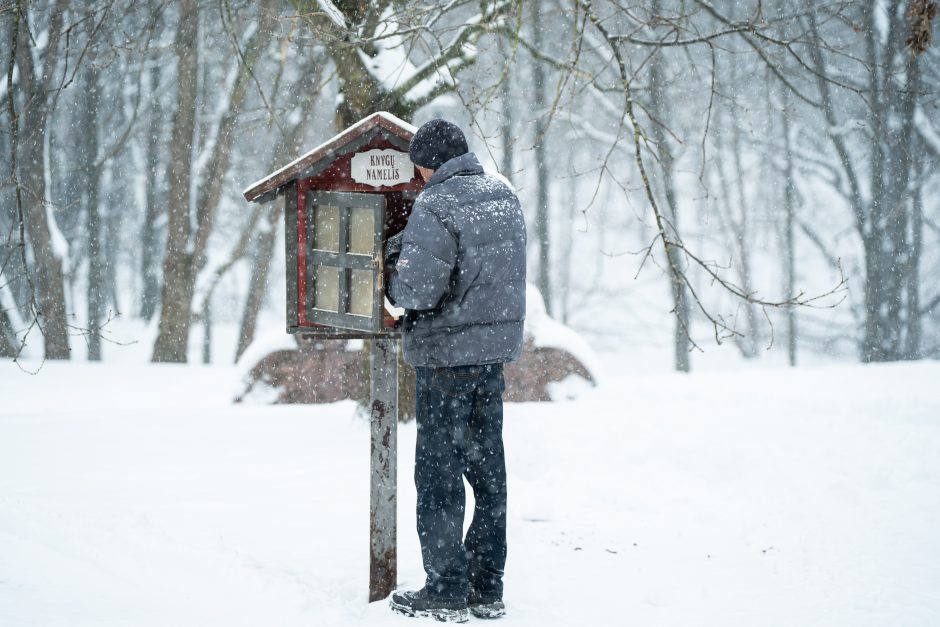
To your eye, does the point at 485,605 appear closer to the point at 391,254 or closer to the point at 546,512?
the point at 391,254

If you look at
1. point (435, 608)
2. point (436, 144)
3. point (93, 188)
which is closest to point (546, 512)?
point (435, 608)

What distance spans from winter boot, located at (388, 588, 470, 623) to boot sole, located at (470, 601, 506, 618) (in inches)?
3.9

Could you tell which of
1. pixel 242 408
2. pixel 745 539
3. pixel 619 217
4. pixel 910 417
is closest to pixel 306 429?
pixel 242 408

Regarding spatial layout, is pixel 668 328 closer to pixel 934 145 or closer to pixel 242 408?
pixel 934 145

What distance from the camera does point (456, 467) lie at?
10.9 ft

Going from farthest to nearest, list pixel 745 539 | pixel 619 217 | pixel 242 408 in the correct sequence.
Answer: pixel 619 217 < pixel 242 408 < pixel 745 539

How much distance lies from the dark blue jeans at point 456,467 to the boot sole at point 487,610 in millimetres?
50

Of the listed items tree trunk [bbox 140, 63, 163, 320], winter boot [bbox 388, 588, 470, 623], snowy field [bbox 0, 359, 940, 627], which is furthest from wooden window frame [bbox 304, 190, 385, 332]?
tree trunk [bbox 140, 63, 163, 320]

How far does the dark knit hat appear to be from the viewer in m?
3.26

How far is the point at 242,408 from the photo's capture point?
7.90 meters

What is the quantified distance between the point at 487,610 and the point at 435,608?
0.23 m

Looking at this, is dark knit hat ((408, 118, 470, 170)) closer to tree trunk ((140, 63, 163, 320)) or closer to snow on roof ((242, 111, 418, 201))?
snow on roof ((242, 111, 418, 201))

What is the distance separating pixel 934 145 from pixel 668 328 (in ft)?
45.0

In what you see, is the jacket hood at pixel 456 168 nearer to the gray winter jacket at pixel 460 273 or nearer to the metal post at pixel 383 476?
the gray winter jacket at pixel 460 273
